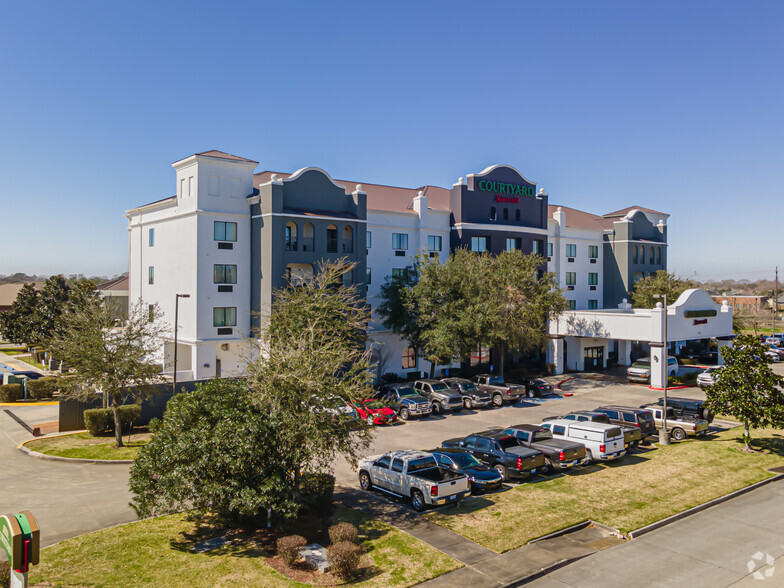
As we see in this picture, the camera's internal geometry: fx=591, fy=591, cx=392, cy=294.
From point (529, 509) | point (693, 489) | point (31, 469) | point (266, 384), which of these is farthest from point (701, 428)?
point (31, 469)

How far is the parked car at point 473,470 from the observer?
20203mm

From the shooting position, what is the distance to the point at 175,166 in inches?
1646

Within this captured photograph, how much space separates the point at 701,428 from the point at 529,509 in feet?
45.9

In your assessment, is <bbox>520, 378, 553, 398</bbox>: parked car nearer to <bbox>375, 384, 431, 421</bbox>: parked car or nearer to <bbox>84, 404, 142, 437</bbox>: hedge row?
<bbox>375, 384, 431, 421</bbox>: parked car

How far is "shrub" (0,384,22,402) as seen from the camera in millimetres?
39438

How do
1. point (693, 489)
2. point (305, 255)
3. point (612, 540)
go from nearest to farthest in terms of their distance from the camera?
point (612, 540), point (693, 489), point (305, 255)

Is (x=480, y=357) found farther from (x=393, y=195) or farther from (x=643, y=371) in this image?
(x=393, y=195)

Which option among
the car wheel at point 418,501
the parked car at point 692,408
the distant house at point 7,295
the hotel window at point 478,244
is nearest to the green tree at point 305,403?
the car wheel at point 418,501

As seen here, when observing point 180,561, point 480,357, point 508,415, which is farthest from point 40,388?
point 480,357

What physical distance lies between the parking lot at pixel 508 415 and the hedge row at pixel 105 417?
12.5m

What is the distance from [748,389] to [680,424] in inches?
150

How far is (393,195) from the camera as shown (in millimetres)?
51031

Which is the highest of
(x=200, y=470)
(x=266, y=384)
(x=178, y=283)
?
(x=178, y=283)

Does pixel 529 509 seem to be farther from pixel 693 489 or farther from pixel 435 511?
pixel 693 489
